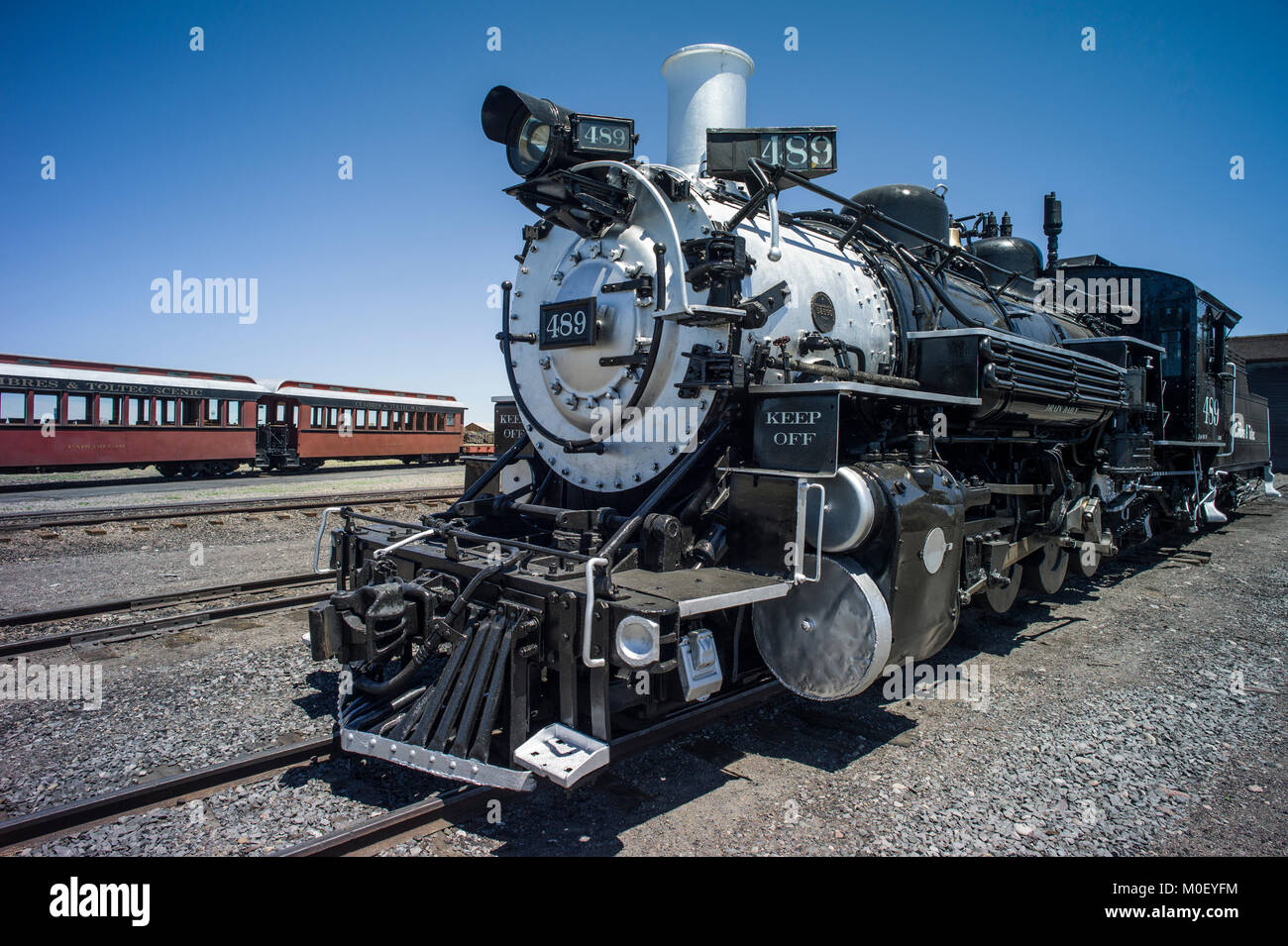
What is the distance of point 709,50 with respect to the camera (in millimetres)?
5961

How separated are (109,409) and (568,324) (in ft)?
62.5

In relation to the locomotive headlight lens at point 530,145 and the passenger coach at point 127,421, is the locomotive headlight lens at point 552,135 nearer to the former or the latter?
the locomotive headlight lens at point 530,145

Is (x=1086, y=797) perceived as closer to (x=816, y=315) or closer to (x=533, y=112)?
(x=816, y=315)

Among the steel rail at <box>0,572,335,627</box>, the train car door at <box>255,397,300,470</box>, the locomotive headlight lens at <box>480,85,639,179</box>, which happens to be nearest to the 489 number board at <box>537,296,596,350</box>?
the locomotive headlight lens at <box>480,85,639,179</box>

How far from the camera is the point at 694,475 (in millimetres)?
4422

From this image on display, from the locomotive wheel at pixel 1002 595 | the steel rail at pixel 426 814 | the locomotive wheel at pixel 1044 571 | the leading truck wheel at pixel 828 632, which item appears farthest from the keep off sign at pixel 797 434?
the locomotive wheel at pixel 1044 571

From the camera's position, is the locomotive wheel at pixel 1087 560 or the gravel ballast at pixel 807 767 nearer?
the gravel ballast at pixel 807 767

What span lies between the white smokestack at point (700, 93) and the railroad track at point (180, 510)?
6.89 metres

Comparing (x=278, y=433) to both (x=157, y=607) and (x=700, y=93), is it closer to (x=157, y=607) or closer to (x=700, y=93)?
(x=157, y=607)

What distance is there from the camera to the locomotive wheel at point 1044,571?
6383 millimetres

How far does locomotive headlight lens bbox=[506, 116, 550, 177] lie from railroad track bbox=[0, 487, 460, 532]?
22.6 feet

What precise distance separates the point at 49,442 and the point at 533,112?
1859 cm

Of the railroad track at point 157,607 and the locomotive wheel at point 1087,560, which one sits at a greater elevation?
the locomotive wheel at point 1087,560
